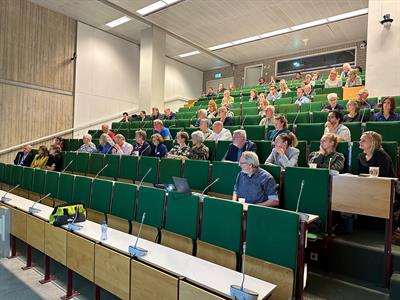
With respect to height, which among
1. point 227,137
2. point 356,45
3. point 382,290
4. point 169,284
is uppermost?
point 356,45

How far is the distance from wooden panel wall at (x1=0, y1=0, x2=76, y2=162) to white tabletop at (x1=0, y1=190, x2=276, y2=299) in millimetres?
4959

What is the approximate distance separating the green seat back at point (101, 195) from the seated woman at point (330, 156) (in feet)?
5.54

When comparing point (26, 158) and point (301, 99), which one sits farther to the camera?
point (26, 158)

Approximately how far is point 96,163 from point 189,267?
274 centimetres

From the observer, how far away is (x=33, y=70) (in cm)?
603

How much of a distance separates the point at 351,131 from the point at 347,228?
1.17 m

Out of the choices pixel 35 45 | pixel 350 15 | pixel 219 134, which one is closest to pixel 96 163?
pixel 219 134

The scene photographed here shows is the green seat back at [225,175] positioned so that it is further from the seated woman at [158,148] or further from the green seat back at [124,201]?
the seated woman at [158,148]

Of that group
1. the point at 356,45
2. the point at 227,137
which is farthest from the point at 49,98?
the point at 356,45

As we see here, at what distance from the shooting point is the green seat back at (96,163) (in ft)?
12.1

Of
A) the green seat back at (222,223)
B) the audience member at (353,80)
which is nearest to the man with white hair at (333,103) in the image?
the audience member at (353,80)

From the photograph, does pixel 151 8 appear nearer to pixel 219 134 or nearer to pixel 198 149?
pixel 219 134

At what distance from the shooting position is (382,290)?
157cm

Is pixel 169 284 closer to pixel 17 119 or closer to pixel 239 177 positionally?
pixel 239 177
